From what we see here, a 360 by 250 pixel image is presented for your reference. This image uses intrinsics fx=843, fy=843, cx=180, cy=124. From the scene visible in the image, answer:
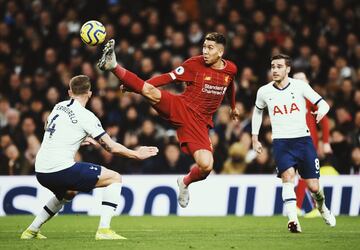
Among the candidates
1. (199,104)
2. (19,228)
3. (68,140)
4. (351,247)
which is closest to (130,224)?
(19,228)

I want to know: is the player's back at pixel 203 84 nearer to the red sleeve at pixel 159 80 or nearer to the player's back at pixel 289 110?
the red sleeve at pixel 159 80

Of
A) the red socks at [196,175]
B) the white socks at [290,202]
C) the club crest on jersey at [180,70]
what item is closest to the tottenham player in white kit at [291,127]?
the white socks at [290,202]

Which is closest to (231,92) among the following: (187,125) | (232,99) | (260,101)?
(232,99)

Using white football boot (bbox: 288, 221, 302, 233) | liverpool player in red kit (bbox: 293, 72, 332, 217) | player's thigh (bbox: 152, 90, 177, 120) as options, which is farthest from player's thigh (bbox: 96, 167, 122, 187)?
liverpool player in red kit (bbox: 293, 72, 332, 217)

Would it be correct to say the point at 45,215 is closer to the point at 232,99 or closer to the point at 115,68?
the point at 115,68

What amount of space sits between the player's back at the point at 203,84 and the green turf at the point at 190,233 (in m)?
1.73

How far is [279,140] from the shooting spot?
11398mm

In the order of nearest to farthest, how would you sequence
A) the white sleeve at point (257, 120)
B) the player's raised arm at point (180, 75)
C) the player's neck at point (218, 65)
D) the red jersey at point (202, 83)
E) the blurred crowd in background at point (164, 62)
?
1. the player's raised arm at point (180, 75)
2. the red jersey at point (202, 83)
3. the player's neck at point (218, 65)
4. the white sleeve at point (257, 120)
5. the blurred crowd in background at point (164, 62)

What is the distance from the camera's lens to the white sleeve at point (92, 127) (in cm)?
960

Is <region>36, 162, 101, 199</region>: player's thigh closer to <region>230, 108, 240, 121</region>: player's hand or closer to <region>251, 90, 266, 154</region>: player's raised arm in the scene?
<region>251, 90, 266, 154</region>: player's raised arm

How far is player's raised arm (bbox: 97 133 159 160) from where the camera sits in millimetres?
9398

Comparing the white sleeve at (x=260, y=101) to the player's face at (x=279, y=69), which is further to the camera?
the white sleeve at (x=260, y=101)

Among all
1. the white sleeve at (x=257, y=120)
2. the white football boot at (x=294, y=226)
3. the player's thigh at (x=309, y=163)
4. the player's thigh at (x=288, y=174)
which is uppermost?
the white sleeve at (x=257, y=120)

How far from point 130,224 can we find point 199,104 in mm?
2584
